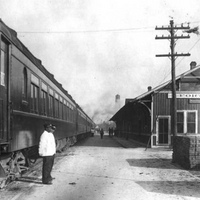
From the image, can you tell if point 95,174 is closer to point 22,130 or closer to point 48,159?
point 48,159

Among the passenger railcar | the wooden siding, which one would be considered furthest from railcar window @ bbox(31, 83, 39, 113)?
the wooden siding

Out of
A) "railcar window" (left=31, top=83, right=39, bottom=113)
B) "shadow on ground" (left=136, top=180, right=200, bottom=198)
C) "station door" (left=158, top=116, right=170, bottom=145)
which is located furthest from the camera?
"station door" (left=158, top=116, right=170, bottom=145)

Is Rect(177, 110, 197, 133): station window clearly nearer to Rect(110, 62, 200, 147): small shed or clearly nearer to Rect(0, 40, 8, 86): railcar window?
Rect(110, 62, 200, 147): small shed

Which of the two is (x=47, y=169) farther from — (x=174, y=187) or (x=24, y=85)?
(x=174, y=187)

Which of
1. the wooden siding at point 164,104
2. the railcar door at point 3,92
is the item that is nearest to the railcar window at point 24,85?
the railcar door at point 3,92

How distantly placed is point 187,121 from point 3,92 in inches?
670

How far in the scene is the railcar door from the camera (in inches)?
256

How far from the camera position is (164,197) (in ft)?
22.2

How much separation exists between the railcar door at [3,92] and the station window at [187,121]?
1663 cm

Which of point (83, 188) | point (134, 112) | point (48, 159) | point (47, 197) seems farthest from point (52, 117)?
point (134, 112)

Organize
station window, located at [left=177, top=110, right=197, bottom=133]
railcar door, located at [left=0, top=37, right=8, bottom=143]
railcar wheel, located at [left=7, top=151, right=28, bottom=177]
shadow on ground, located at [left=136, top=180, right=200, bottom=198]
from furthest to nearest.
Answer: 1. station window, located at [left=177, top=110, right=197, bottom=133]
2. railcar wheel, located at [left=7, top=151, right=28, bottom=177]
3. shadow on ground, located at [left=136, top=180, right=200, bottom=198]
4. railcar door, located at [left=0, top=37, right=8, bottom=143]

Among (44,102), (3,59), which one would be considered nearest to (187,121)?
(44,102)

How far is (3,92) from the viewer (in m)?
6.68

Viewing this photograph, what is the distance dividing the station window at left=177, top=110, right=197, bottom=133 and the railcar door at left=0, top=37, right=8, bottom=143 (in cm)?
1663
